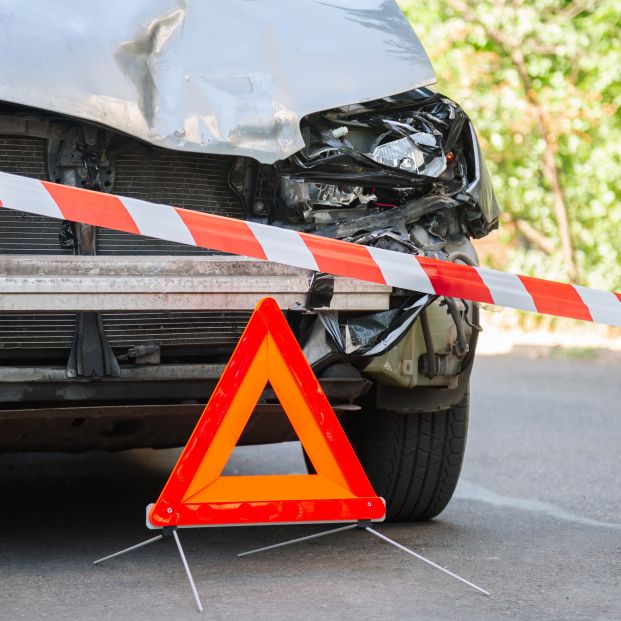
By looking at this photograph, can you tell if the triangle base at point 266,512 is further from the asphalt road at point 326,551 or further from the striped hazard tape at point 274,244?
the striped hazard tape at point 274,244

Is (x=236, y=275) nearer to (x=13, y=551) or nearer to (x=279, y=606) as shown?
(x=279, y=606)

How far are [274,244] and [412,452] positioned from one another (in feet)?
3.97

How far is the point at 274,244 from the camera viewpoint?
3707 mm

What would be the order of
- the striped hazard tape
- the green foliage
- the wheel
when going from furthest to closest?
the green foliage < the wheel < the striped hazard tape

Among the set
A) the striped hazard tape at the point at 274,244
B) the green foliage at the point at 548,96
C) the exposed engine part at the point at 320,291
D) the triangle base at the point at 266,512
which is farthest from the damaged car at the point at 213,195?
the green foliage at the point at 548,96

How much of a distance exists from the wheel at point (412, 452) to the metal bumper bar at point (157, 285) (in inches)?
31.6

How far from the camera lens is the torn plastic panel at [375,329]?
12.9 ft

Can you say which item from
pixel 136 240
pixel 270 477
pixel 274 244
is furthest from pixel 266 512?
pixel 136 240

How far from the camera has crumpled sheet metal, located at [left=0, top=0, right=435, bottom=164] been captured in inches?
153

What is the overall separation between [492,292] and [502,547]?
984 mm

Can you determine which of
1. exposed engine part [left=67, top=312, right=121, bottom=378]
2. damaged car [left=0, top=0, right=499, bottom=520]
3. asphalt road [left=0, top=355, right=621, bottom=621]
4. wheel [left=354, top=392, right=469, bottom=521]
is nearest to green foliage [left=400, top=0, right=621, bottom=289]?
asphalt road [left=0, top=355, right=621, bottom=621]

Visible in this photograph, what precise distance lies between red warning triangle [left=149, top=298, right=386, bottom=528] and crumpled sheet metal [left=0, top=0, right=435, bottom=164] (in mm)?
666

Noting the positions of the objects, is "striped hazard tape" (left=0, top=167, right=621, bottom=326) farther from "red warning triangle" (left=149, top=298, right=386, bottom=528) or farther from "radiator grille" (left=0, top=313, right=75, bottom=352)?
"radiator grille" (left=0, top=313, right=75, bottom=352)

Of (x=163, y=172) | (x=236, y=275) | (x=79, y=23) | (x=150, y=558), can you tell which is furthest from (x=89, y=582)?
(x=79, y=23)
